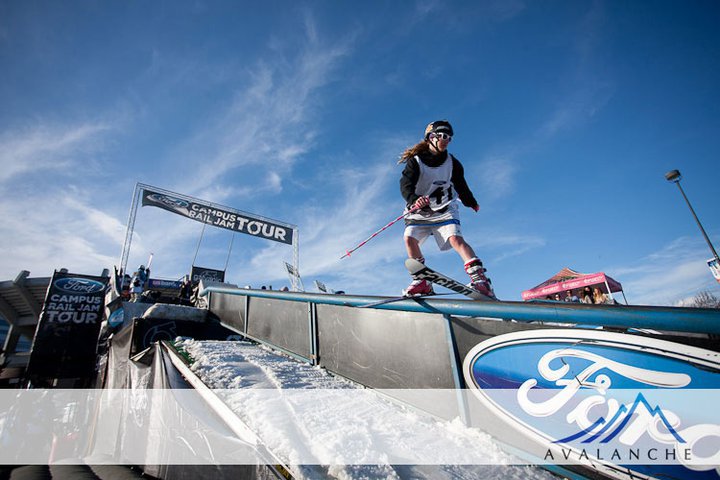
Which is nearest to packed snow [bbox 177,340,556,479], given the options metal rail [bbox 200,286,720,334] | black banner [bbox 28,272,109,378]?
metal rail [bbox 200,286,720,334]

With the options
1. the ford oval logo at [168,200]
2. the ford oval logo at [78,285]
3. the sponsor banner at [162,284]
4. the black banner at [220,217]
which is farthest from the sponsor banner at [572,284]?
the sponsor banner at [162,284]

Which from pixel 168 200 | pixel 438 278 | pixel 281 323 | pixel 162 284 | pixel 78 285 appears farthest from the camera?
pixel 162 284

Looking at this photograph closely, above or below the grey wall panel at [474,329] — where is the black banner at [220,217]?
above

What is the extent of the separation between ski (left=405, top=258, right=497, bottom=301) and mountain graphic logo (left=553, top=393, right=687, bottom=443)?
1.02 meters

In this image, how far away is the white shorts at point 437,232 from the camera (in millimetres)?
2984

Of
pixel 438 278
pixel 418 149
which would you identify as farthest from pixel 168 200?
pixel 438 278

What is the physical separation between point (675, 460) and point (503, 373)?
0.81m

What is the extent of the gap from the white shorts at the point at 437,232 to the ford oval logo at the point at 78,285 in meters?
10.7

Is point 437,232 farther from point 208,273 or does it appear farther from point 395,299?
point 208,273

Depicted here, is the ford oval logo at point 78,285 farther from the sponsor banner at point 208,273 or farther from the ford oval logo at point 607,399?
the ford oval logo at point 607,399

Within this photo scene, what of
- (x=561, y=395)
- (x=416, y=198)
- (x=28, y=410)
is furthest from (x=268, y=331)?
(x=28, y=410)

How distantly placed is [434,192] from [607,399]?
2.30 meters

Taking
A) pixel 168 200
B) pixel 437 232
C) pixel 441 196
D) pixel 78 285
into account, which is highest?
pixel 168 200

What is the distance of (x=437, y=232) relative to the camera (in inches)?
123
